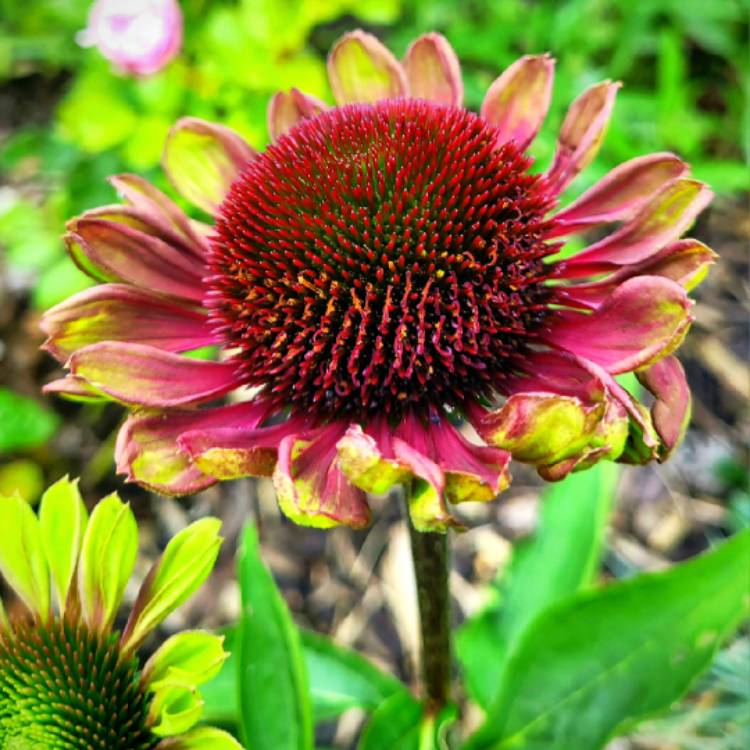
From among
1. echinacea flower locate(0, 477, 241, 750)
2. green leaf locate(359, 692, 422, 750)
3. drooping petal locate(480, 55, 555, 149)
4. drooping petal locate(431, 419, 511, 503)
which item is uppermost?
drooping petal locate(480, 55, 555, 149)

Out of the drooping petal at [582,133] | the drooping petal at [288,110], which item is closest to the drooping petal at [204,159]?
the drooping petal at [288,110]

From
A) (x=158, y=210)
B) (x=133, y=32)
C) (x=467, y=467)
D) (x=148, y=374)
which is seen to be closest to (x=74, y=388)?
(x=148, y=374)

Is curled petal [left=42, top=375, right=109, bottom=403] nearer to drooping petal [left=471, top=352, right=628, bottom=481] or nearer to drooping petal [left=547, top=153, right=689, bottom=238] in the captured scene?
drooping petal [left=471, top=352, right=628, bottom=481]

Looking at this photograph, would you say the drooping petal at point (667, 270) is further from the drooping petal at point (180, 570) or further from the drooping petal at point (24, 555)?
the drooping petal at point (24, 555)

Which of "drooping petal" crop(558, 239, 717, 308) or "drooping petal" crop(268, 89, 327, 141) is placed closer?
"drooping petal" crop(558, 239, 717, 308)

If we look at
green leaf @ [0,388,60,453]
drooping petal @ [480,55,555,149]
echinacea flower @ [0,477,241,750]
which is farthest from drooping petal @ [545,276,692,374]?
green leaf @ [0,388,60,453]

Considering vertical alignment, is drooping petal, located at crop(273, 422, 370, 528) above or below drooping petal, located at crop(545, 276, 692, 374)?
below

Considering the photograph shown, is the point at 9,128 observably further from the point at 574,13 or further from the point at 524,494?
the point at 524,494
